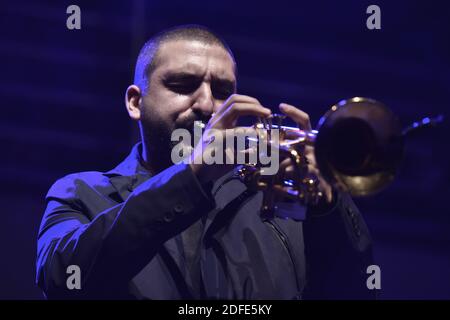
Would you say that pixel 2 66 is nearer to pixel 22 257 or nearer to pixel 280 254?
pixel 22 257

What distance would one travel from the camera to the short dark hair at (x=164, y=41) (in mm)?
2779

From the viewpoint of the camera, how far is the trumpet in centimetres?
208

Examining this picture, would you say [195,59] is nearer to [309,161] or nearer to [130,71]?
[309,161]

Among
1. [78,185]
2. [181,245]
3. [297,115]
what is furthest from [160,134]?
[297,115]

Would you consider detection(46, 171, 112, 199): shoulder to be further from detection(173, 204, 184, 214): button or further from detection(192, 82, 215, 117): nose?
detection(173, 204, 184, 214): button

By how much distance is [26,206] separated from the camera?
4.82m

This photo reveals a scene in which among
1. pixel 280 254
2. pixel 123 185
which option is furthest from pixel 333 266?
pixel 123 185

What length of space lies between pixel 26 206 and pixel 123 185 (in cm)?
256

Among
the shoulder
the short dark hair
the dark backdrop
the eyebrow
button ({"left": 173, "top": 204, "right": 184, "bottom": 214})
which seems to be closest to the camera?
button ({"left": 173, "top": 204, "right": 184, "bottom": 214})

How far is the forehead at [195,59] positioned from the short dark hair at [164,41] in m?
0.03

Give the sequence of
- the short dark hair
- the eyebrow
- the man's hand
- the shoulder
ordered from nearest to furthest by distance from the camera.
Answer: the man's hand → the shoulder → the eyebrow → the short dark hair

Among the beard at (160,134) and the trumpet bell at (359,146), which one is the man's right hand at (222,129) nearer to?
the trumpet bell at (359,146)

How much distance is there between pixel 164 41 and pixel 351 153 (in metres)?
1.10

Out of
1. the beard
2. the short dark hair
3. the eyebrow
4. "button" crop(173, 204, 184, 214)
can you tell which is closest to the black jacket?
"button" crop(173, 204, 184, 214)
